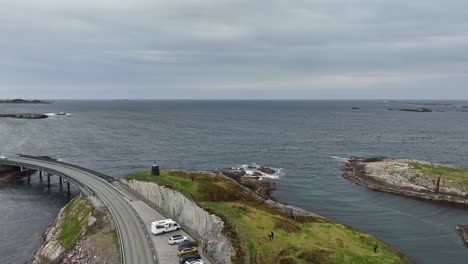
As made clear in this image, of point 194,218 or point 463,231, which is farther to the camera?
point 463,231

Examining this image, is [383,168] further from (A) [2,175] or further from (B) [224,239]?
(A) [2,175]

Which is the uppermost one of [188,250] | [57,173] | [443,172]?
[443,172]

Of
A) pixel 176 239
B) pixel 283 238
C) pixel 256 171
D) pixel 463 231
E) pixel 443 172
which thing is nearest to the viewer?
pixel 283 238

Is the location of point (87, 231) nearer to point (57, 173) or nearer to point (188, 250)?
point (188, 250)

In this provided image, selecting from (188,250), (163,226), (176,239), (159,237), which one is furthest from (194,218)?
(188,250)

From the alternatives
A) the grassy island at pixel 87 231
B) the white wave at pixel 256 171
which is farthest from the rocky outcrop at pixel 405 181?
the grassy island at pixel 87 231

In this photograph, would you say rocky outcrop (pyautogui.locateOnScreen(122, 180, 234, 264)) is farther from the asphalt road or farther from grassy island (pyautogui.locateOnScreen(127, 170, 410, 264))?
the asphalt road

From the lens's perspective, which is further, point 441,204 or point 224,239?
point 441,204

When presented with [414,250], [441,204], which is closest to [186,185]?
[414,250]
